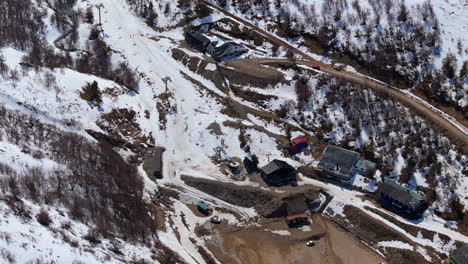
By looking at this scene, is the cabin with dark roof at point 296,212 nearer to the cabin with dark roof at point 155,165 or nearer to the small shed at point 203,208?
the small shed at point 203,208

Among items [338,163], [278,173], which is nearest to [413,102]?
[338,163]

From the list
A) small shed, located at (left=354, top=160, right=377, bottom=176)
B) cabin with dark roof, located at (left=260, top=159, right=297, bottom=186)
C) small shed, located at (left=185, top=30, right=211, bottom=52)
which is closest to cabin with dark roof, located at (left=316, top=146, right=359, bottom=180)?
small shed, located at (left=354, top=160, right=377, bottom=176)

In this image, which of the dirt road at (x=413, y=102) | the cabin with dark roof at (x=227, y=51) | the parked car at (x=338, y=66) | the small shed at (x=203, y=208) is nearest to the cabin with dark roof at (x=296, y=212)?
the small shed at (x=203, y=208)

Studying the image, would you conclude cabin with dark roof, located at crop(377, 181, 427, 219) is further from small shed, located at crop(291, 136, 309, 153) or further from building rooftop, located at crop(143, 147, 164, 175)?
building rooftop, located at crop(143, 147, 164, 175)

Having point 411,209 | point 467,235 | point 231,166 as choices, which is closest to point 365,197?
point 411,209

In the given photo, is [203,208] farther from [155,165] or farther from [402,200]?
[402,200]

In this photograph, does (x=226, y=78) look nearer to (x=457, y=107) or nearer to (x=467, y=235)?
(x=457, y=107)
